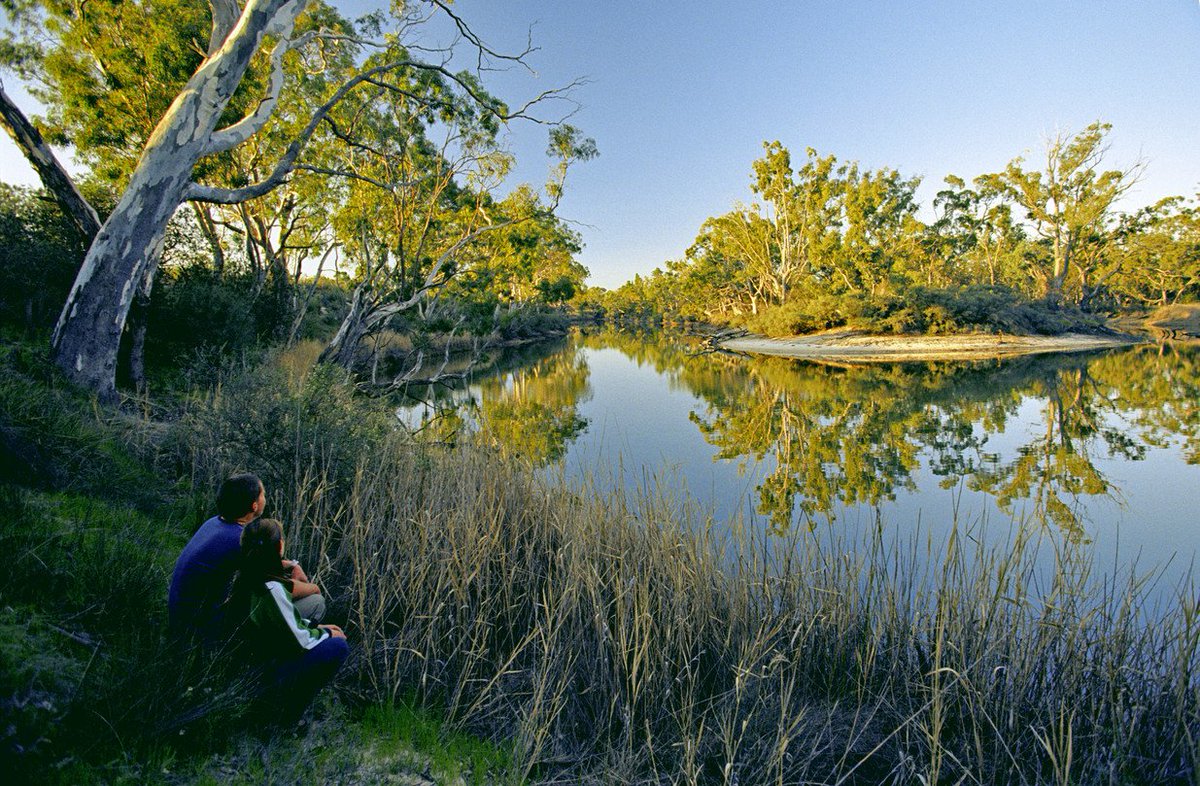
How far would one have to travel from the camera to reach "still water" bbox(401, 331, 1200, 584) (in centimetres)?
587

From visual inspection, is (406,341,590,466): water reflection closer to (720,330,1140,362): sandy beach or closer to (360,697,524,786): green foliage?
(360,697,524,786): green foliage

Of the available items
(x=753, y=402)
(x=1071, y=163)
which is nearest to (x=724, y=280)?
(x=1071, y=163)

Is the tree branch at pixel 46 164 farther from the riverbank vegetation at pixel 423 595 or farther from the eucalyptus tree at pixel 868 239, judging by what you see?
the eucalyptus tree at pixel 868 239

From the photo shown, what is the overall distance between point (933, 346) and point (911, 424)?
61.8ft

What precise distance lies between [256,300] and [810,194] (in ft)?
117

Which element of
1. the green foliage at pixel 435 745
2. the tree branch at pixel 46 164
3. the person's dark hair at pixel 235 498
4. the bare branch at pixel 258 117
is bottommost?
the green foliage at pixel 435 745

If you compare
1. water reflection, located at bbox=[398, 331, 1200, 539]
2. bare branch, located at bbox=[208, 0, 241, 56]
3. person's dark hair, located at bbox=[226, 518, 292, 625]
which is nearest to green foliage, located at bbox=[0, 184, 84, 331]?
bare branch, located at bbox=[208, 0, 241, 56]

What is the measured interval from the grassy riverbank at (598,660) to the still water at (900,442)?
49 cm

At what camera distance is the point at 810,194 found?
37.4 meters

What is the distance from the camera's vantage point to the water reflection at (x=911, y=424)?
698 centimetres

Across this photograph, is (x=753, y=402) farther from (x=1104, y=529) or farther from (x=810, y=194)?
(x=810, y=194)

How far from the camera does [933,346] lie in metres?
26.6

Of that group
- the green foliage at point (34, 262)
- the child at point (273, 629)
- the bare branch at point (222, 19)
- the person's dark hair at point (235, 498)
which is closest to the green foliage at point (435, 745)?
the child at point (273, 629)

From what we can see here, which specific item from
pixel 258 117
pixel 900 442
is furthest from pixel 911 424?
pixel 258 117
